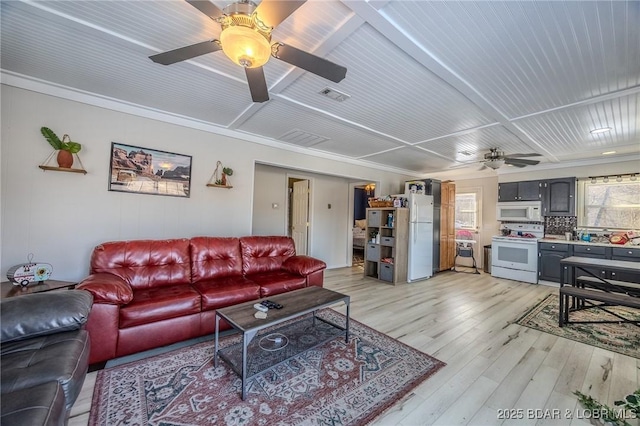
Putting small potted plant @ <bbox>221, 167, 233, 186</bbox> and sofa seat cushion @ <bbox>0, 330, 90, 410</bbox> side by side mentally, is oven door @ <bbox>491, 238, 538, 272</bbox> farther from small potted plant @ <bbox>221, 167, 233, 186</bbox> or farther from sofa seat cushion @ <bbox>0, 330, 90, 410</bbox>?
sofa seat cushion @ <bbox>0, 330, 90, 410</bbox>

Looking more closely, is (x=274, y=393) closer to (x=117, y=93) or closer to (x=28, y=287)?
(x=28, y=287)

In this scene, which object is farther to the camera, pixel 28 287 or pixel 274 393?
pixel 28 287

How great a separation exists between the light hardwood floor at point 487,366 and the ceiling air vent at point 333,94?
2645 mm

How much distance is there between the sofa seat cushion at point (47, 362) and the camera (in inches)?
44.1

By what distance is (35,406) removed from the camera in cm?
97

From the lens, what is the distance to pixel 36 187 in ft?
8.48

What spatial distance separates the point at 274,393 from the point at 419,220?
426cm

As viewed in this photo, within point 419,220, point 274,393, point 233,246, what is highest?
point 419,220

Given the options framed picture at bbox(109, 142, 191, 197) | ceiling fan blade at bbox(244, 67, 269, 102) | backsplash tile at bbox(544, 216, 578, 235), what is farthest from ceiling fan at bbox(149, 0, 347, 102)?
backsplash tile at bbox(544, 216, 578, 235)

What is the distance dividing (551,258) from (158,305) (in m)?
6.69

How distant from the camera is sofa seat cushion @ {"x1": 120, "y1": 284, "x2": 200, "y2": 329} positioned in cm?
213

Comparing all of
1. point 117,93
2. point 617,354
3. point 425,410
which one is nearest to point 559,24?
point 425,410

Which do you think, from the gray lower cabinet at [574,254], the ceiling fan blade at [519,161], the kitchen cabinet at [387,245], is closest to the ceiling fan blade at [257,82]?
the kitchen cabinet at [387,245]

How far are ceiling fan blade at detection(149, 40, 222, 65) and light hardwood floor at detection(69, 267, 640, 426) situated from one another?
2395mm
